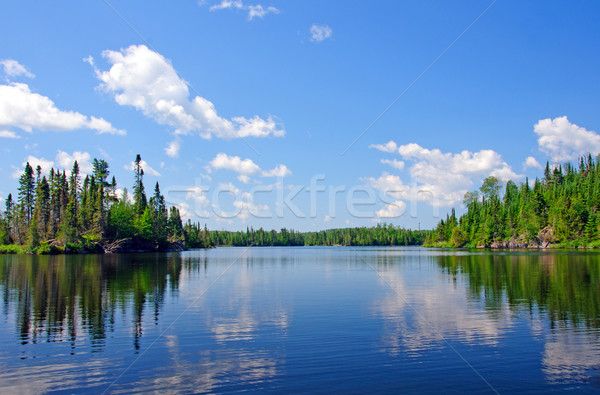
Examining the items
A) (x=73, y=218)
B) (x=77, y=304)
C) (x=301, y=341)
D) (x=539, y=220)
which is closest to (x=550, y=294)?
(x=301, y=341)

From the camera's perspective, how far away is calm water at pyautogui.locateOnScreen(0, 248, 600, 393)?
13.0 metres

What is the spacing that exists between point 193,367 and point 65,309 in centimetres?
1503

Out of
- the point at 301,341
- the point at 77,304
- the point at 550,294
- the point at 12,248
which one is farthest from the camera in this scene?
the point at 12,248

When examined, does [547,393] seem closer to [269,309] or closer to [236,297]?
[269,309]

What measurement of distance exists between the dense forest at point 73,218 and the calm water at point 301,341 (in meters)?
89.8

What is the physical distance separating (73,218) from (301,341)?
115189mm

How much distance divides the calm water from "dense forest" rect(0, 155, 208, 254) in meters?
89.8

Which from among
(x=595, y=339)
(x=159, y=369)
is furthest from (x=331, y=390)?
(x=595, y=339)

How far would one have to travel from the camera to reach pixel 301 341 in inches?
707

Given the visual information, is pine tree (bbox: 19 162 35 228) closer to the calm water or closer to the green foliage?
the green foliage

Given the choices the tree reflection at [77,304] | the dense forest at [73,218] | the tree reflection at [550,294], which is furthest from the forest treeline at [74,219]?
the tree reflection at [550,294]

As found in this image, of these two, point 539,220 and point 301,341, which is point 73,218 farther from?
point 539,220

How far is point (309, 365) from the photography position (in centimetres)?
1463

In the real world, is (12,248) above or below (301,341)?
above
